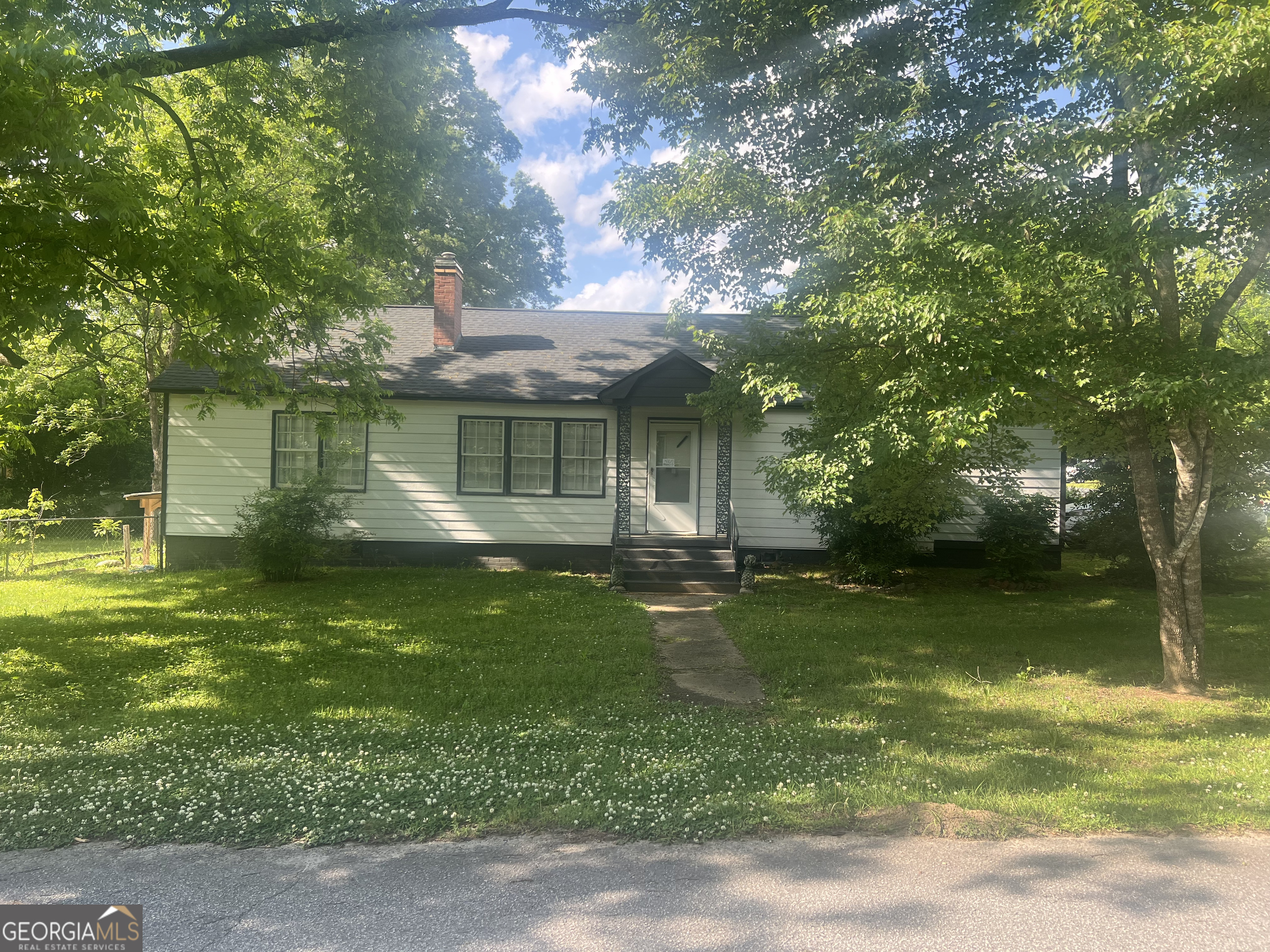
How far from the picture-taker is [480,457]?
1545 centimetres

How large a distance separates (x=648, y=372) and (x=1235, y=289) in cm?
881

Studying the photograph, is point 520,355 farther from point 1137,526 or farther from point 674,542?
point 1137,526

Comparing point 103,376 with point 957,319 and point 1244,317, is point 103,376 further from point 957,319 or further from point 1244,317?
point 1244,317

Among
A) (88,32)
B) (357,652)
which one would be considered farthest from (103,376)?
(357,652)

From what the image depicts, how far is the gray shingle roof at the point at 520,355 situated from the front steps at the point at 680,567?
316 cm

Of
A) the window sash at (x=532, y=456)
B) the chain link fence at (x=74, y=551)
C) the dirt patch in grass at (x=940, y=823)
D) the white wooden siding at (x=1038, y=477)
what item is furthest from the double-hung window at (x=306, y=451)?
the dirt patch in grass at (x=940, y=823)

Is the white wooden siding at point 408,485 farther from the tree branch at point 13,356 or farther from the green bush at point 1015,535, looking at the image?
the tree branch at point 13,356

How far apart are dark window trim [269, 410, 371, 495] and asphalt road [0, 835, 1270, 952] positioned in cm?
1149

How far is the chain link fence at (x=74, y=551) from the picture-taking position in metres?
14.8

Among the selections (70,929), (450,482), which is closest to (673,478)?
(450,482)

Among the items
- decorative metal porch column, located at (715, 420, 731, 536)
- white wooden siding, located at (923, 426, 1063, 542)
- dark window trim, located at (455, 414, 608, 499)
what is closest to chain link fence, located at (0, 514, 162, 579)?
dark window trim, located at (455, 414, 608, 499)

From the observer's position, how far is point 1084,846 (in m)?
4.28

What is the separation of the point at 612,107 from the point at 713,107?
1719mm

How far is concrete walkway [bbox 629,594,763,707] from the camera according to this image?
24.4ft
